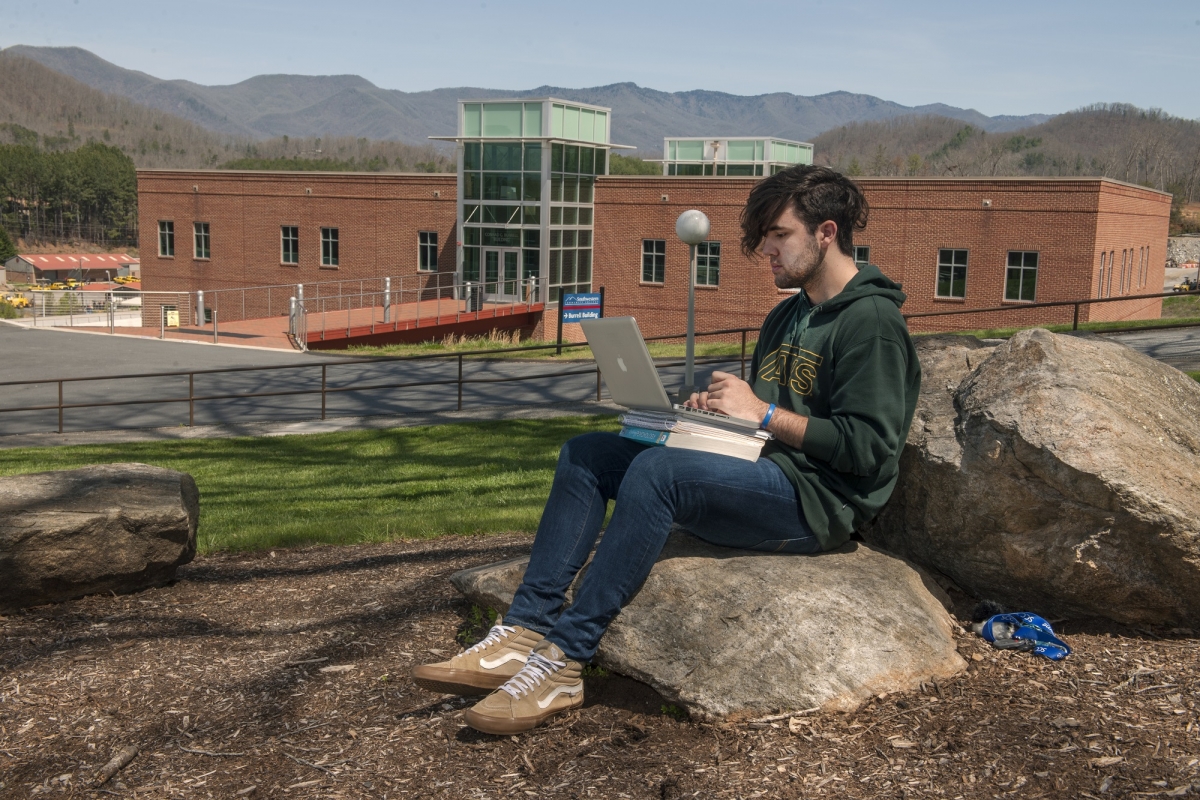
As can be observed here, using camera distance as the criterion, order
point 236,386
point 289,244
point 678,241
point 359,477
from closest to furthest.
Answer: point 359,477, point 236,386, point 678,241, point 289,244

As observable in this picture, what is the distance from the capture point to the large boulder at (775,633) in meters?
3.20

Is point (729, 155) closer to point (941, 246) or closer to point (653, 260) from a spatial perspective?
point (653, 260)

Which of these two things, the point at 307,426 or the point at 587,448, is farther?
the point at 307,426

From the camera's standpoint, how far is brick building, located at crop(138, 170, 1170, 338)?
32438mm

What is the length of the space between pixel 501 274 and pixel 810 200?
35.6 metres

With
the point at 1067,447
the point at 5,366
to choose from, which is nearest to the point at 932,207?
the point at 5,366

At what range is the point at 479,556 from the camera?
5.39 meters

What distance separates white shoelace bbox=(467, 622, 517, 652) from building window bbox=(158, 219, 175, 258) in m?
48.9

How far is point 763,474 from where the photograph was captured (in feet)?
11.0

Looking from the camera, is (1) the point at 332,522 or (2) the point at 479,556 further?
(1) the point at 332,522

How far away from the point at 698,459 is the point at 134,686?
6.95ft

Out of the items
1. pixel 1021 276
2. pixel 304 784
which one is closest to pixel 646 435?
pixel 304 784

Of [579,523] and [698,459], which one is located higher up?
[698,459]

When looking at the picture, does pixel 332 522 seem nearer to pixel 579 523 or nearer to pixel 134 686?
pixel 134 686
